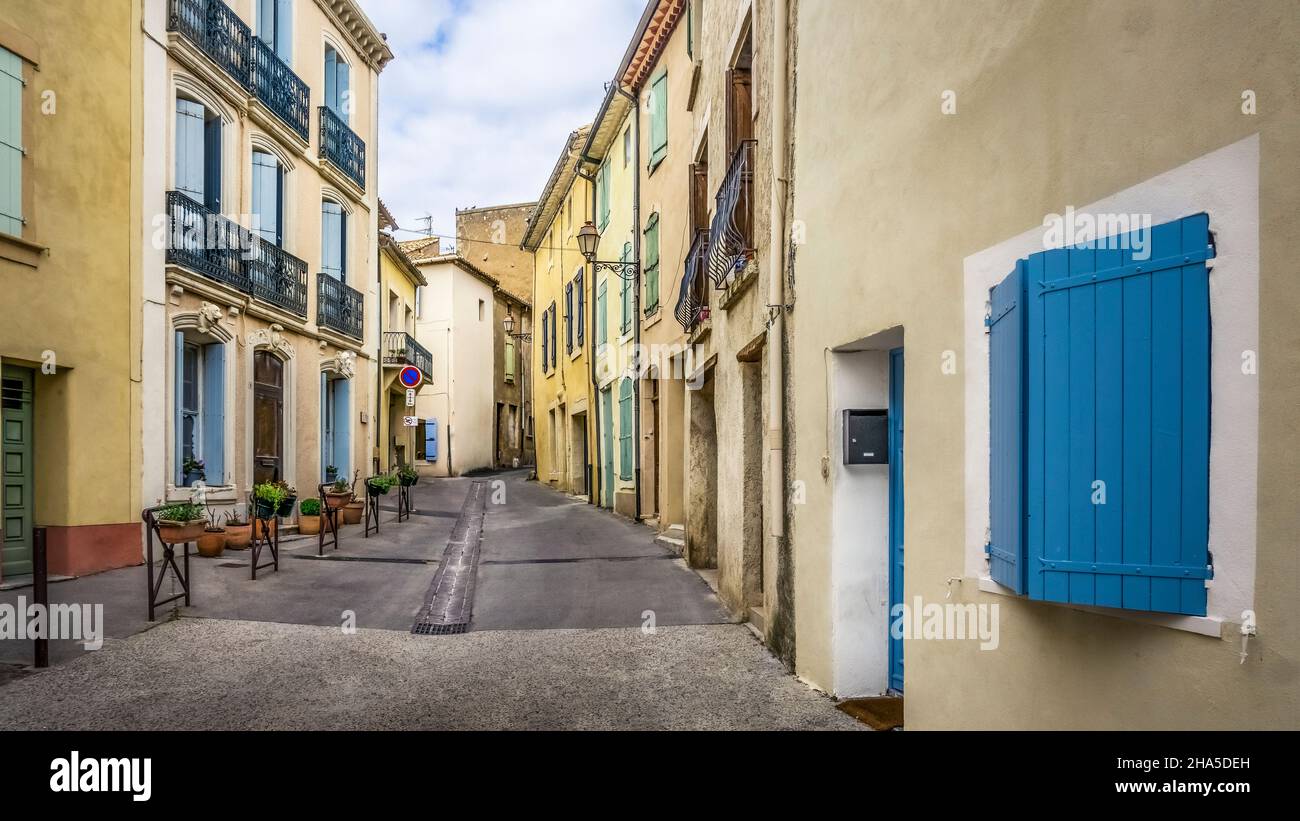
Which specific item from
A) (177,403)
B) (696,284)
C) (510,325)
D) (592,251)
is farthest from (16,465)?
(510,325)

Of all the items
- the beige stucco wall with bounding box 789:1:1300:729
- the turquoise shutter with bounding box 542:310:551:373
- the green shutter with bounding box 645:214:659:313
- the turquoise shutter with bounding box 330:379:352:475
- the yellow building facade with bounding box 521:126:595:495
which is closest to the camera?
the beige stucco wall with bounding box 789:1:1300:729

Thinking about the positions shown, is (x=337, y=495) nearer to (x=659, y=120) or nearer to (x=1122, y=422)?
(x=659, y=120)

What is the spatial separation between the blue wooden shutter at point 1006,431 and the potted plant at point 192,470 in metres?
9.98

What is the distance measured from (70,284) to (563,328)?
15.6 m

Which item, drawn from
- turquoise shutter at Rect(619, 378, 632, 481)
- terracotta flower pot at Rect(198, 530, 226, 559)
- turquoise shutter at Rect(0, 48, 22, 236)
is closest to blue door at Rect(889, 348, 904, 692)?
turquoise shutter at Rect(0, 48, 22, 236)

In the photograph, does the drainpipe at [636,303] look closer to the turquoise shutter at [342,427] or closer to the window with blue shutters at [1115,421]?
the turquoise shutter at [342,427]

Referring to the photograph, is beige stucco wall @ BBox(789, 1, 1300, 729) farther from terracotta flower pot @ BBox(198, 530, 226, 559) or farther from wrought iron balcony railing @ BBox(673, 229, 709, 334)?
terracotta flower pot @ BBox(198, 530, 226, 559)

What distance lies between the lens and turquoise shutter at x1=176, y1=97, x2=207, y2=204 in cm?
1052

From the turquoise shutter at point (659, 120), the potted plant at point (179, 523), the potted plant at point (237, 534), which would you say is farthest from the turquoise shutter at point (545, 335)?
the potted plant at point (179, 523)

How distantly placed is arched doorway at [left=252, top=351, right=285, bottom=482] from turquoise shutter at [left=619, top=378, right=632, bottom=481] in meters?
5.84
